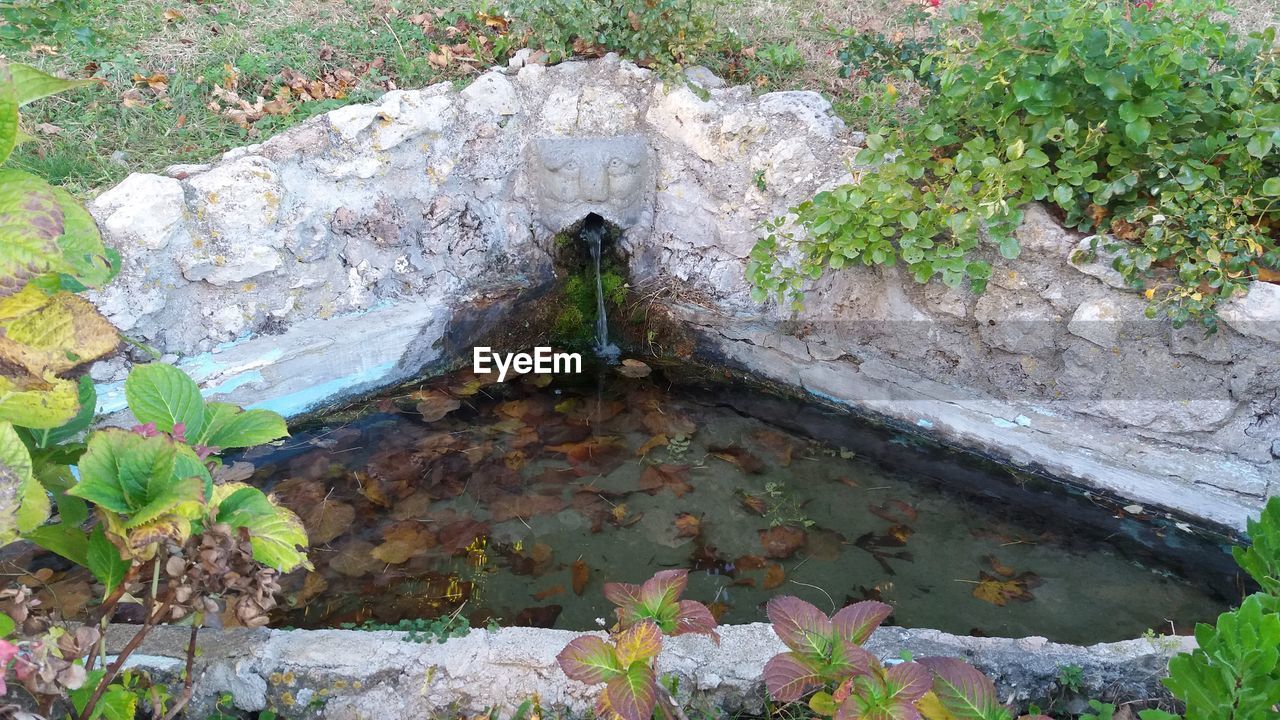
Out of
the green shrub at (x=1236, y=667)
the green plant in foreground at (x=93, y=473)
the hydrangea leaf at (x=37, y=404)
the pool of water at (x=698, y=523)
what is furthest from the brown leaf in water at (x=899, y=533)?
the hydrangea leaf at (x=37, y=404)

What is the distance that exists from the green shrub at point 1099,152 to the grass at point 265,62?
356mm

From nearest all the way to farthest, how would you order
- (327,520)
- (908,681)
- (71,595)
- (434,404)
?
(908,681), (71,595), (327,520), (434,404)

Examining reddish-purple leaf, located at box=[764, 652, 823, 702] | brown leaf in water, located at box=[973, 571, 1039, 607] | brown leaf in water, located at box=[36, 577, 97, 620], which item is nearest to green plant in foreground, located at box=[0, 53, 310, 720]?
reddish-purple leaf, located at box=[764, 652, 823, 702]

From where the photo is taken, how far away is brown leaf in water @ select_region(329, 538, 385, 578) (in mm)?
2779

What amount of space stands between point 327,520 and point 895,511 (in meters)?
2.14

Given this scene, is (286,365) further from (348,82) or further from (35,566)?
(348,82)

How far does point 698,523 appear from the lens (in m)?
3.07

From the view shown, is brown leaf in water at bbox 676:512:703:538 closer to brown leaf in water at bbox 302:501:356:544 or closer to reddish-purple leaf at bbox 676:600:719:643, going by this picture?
brown leaf in water at bbox 302:501:356:544

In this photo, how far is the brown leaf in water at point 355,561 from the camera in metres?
2.78

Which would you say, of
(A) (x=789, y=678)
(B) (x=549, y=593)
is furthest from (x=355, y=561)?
(A) (x=789, y=678)

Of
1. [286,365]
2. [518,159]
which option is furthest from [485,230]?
[286,365]

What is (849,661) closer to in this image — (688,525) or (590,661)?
(590,661)

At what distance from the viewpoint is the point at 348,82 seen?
387 cm

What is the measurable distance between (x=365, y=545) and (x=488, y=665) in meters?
1.16
